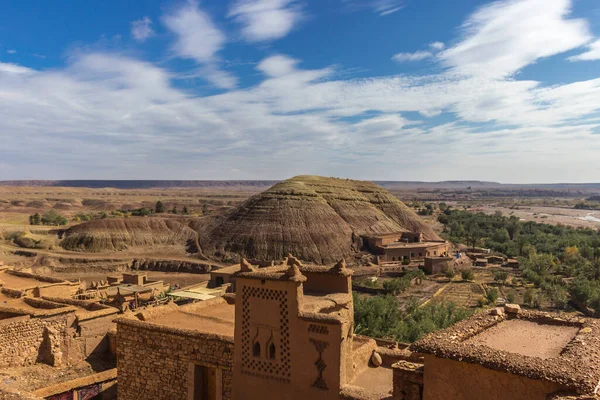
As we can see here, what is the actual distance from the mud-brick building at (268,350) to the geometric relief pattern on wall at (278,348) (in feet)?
0.07

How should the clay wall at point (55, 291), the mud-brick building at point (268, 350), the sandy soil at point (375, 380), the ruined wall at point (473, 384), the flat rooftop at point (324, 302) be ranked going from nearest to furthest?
the ruined wall at point (473, 384), the mud-brick building at point (268, 350), the sandy soil at point (375, 380), the flat rooftop at point (324, 302), the clay wall at point (55, 291)

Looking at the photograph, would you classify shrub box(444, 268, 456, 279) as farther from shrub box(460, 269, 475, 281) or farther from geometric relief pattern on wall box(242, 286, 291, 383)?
geometric relief pattern on wall box(242, 286, 291, 383)

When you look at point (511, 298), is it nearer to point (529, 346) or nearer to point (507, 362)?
point (529, 346)

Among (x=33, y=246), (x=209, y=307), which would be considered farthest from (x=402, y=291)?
(x=33, y=246)

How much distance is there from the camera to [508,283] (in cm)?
4612

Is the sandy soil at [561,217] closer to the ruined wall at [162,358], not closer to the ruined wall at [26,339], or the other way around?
the ruined wall at [162,358]

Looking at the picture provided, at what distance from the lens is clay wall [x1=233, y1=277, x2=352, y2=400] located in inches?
352

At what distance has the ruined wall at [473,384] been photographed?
5.71m

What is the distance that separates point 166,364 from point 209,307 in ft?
11.8

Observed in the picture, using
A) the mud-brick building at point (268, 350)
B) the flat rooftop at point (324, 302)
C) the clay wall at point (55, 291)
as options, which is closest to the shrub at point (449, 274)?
the clay wall at point (55, 291)

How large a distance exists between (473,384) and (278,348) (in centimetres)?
450

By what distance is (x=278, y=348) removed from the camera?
966cm

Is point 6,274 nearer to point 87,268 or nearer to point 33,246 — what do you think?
point 87,268

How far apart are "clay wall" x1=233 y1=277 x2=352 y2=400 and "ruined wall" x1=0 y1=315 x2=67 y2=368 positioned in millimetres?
8414
